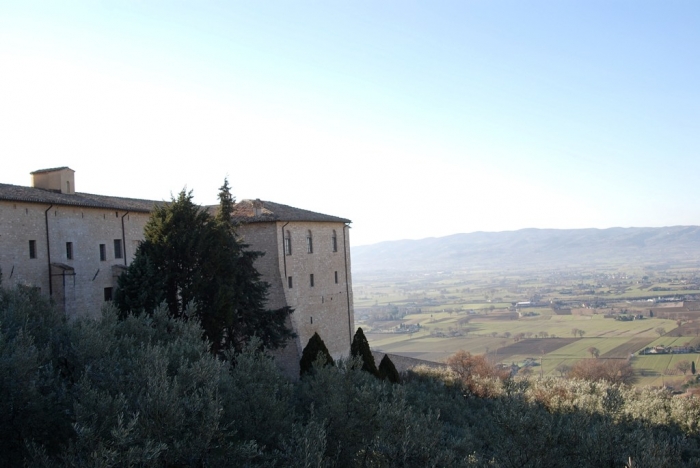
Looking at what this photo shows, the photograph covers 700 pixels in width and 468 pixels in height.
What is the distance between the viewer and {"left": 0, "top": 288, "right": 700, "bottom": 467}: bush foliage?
26.5 feet

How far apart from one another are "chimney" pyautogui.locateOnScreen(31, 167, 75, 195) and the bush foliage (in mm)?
12143

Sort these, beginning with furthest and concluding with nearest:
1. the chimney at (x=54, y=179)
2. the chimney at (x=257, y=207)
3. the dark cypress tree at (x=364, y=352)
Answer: the chimney at (x=257, y=207) < the dark cypress tree at (x=364, y=352) < the chimney at (x=54, y=179)

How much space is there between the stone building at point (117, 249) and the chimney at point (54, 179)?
36mm

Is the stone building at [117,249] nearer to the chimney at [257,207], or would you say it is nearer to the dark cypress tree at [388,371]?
the chimney at [257,207]

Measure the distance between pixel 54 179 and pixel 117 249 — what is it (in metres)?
3.37

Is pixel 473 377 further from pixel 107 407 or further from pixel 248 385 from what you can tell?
pixel 107 407

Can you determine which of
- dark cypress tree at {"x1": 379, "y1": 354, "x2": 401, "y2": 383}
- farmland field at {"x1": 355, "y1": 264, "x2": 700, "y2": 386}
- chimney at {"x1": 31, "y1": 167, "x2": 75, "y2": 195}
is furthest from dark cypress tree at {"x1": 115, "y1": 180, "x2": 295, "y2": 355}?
farmland field at {"x1": 355, "y1": 264, "x2": 700, "y2": 386}

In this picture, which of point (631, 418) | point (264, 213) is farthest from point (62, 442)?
point (264, 213)

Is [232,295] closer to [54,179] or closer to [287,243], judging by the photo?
[287,243]

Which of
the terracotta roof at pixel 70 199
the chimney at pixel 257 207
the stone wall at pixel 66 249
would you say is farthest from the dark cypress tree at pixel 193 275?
the chimney at pixel 257 207

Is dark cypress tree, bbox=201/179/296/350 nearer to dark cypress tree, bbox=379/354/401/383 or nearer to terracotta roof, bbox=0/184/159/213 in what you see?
terracotta roof, bbox=0/184/159/213

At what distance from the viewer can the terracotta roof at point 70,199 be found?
20.9m

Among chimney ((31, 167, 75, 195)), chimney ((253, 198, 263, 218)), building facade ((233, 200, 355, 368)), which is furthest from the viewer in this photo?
chimney ((253, 198, 263, 218))

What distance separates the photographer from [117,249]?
2503cm
